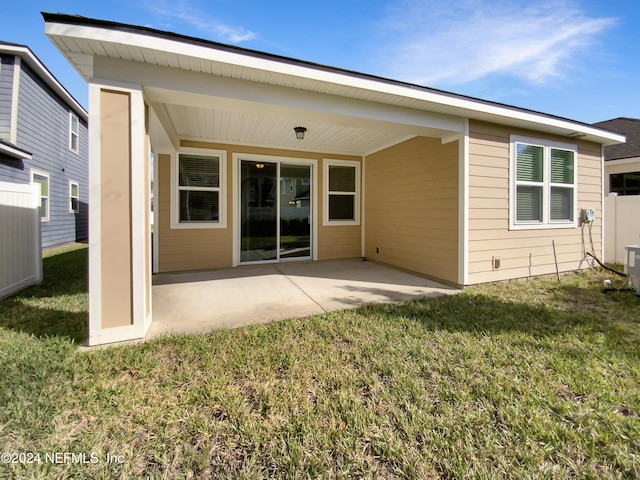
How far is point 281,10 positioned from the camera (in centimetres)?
519

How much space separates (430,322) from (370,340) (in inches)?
34.5

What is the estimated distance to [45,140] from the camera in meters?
8.98

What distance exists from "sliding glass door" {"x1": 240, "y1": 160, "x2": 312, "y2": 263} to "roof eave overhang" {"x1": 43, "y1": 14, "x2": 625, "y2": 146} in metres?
3.38

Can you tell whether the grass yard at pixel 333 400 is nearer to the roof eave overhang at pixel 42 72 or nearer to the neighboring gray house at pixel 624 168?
the neighboring gray house at pixel 624 168

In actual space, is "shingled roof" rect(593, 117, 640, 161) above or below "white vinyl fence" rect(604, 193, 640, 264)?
above

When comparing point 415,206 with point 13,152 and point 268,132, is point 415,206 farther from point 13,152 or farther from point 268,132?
point 13,152

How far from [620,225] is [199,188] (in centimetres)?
941

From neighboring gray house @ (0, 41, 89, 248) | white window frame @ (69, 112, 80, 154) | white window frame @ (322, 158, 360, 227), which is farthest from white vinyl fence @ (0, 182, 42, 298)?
white window frame @ (69, 112, 80, 154)

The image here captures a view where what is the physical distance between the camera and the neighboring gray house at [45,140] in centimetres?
747

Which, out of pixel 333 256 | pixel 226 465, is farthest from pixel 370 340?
pixel 333 256

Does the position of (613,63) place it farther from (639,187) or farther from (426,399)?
(426,399)

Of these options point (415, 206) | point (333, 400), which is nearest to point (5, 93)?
point (415, 206)

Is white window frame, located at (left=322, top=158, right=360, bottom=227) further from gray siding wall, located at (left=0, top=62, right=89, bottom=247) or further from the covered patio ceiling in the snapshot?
gray siding wall, located at (left=0, top=62, right=89, bottom=247)

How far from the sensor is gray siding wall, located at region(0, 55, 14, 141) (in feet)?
24.4
